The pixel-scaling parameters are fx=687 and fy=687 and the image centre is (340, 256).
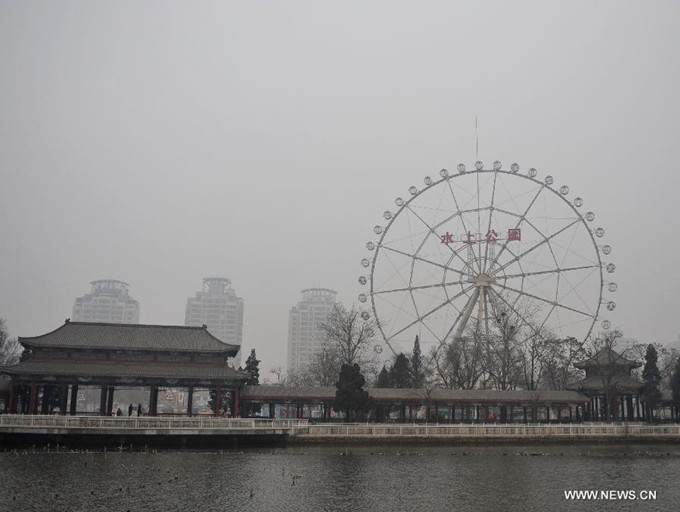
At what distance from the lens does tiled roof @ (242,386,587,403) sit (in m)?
49.4

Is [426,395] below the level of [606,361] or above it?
below

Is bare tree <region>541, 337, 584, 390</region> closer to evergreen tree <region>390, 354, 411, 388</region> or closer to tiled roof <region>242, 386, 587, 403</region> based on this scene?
tiled roof <region>242, 386, 587, 403</region>

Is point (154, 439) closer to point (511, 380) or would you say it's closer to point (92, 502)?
point (92, 502)

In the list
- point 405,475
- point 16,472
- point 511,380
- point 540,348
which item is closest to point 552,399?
point 511,380

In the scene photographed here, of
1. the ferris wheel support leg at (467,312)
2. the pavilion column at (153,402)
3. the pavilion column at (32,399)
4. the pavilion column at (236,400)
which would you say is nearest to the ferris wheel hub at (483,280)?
the ferris wheel support leg at (467,312)

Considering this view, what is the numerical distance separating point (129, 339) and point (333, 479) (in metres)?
26.7

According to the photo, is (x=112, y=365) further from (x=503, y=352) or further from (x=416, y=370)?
(x=503, y=352)

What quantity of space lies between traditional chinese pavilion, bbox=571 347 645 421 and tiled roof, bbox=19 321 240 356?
28290 mm

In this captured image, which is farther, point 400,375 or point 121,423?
point 400,375

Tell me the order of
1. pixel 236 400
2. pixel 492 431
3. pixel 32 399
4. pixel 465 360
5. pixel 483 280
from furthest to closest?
pixel 465 360
pixel 483 280
pixel 236 400
pixel 32 399
pixel 492 431

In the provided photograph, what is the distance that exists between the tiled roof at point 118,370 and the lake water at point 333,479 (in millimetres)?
10446

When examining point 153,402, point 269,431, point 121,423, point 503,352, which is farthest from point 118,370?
point 503,352

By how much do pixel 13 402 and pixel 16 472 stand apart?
1976cm

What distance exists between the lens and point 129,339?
49.9m
